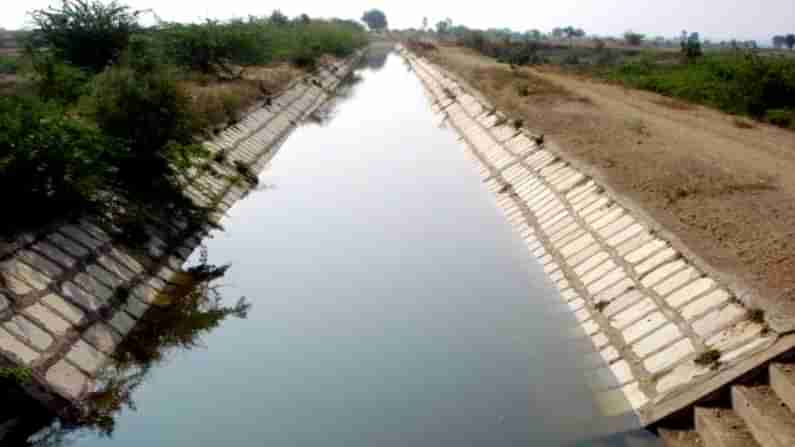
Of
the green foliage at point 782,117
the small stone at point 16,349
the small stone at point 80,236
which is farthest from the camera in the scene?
the green foliage at point 782,117

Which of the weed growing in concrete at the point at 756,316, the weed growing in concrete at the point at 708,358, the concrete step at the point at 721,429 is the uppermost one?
the weed growing in concrete at the point at 756,316

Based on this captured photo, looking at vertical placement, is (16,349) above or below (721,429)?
above

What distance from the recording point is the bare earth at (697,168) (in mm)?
8547

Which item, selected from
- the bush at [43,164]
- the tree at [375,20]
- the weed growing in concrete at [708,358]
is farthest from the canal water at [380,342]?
the tree at [375,20]

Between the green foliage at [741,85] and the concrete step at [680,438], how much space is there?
56.2 ft

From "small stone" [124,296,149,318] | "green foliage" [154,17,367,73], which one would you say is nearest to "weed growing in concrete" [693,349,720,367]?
"small stone" [124,296,149,318]

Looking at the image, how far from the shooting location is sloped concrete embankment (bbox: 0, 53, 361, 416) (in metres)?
6.77

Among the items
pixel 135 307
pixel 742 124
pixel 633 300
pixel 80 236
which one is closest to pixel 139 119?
pixel 80 236

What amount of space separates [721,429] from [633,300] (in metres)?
2.80

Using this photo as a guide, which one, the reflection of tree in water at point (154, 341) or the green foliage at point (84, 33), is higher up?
the green foliage at point (84, 33)

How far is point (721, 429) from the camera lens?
590cm

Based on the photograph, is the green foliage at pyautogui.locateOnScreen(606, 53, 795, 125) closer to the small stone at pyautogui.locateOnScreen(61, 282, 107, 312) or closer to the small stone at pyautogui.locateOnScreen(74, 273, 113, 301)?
the small stone at pyautogui.locateOnScreen(74, 273, 113, 301)

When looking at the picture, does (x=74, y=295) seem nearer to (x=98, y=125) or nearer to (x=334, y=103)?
(x=98, y=125)

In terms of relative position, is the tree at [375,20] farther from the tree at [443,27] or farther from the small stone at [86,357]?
the small stone at [86,357]
